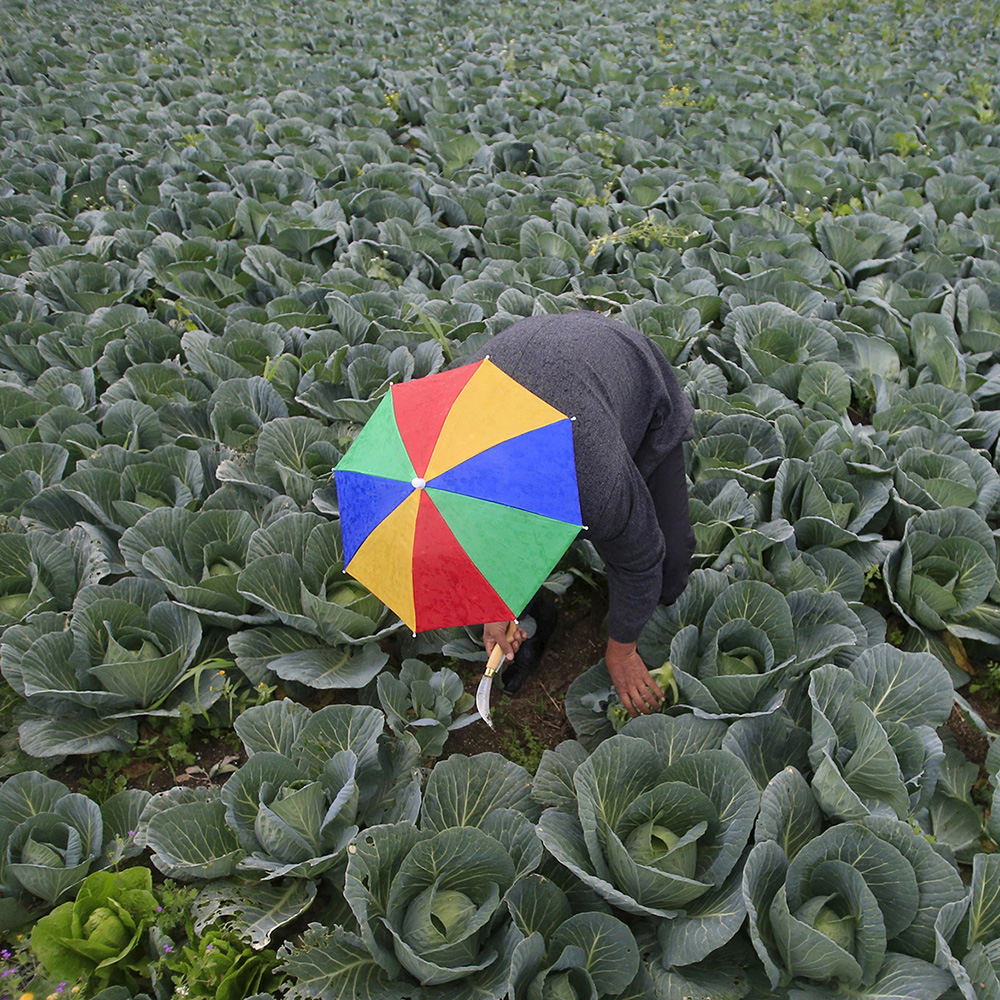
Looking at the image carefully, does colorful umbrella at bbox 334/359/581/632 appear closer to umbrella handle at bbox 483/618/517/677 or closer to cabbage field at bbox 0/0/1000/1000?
umbrella handle at bbox 483/618/517/677

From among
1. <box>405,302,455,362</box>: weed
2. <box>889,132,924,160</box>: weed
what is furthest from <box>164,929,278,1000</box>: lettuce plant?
<box>889,132,924,160</box>: weed

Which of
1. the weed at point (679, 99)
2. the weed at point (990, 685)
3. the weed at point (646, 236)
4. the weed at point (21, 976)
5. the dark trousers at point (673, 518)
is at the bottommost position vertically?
the weed at point (21, 976)

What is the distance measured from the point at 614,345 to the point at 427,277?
3025 millimetres

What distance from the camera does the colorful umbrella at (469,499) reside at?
159 cm

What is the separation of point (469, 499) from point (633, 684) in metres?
1.18

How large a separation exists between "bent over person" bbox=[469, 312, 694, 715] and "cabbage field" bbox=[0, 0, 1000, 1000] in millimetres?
227

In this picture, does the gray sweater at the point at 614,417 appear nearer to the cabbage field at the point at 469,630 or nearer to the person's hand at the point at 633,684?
the person's hand at the point at 633,684

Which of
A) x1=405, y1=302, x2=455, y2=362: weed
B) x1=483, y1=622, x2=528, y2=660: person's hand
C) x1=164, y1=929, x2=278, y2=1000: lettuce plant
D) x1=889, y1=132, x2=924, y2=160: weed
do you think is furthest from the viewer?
x1=889, y1=132, x2=924, y2=160: weed

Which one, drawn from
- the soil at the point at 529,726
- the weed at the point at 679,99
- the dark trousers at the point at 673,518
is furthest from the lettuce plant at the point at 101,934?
the weed at the point at 679,99

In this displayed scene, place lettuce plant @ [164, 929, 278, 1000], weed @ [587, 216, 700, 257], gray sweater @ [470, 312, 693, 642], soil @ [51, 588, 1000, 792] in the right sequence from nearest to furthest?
1. gray sweater @ [470, 312, 693, 642]
2. lettuce plant @ [164, 929, 278, 1000]
3. soil @ [51, 588, 1000, 792]
4. weed @ [587, 216, 700, 257]

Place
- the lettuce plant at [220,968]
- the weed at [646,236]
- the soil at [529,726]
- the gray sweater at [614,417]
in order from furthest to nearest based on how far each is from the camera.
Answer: the weed at [646,236] < the soil at [529,726] < the lettuce plant at [220,968] < the gray sweater at [614,417]

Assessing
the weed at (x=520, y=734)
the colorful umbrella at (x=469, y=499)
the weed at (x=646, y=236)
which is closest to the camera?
the colorful umbrella at (x=469, y=499)

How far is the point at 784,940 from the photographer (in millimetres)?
1839

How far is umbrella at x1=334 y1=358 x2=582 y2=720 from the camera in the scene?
1.59 m
